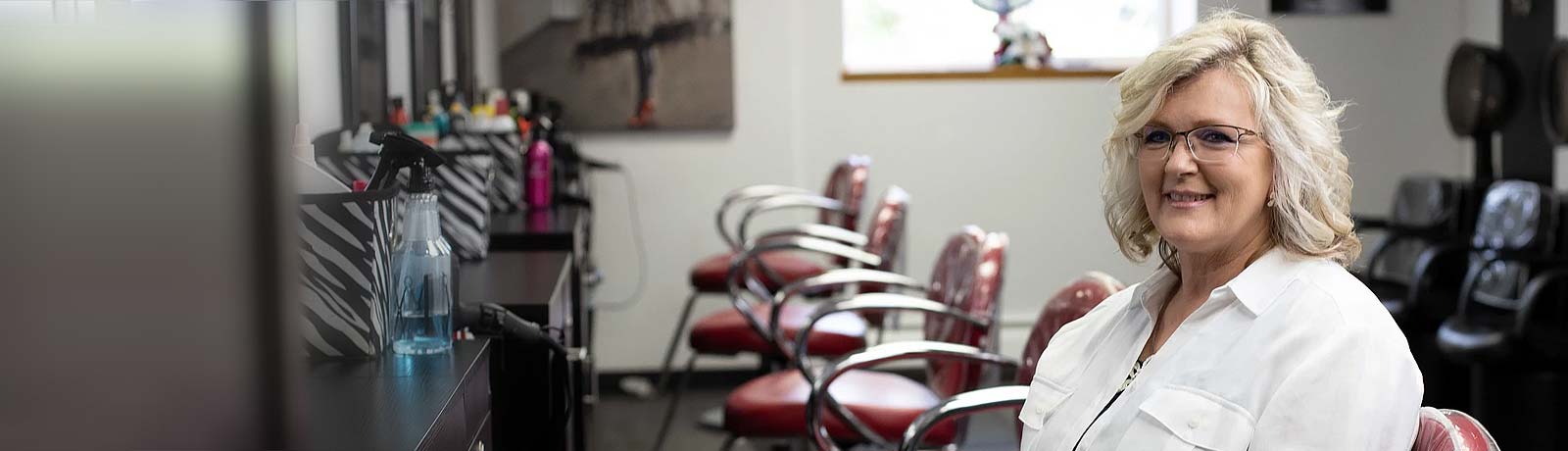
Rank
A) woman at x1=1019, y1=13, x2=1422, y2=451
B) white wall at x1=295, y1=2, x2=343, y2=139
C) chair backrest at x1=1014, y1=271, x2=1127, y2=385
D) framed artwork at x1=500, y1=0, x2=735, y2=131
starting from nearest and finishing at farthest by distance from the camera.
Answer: woman at x1=1019, y1=13, x2=1422, y2=451 < chair backrest at x1=1014, y1=271, x2=1127, y2=385 < white wall at x1=295, y1=2, x2=343, y2=139 < framed artwork at x1=500, y1=0, x2=735, y2=131

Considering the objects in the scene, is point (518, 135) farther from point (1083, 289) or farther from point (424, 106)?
point (1083, 289)

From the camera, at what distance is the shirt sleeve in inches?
52.0

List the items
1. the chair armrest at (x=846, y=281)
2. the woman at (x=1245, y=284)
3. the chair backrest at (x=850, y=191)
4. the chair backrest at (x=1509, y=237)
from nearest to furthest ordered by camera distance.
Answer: the woman at (x=1245, y=284), the chair armrest at (x=846, y=281), the chair backrest at (x=1509, y=237), the chair backrest at (x=850, y=191)

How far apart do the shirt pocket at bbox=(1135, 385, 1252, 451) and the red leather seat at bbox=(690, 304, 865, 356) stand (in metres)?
2.01

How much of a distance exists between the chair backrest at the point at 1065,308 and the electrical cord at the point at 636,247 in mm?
3022

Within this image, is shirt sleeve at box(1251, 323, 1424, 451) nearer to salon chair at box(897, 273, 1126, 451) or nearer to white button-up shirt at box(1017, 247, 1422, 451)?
white button-up shirt at box(1017, 247, 1422, 451)

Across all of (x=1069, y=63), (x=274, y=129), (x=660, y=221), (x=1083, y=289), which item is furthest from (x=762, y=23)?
(x=274, y=129)

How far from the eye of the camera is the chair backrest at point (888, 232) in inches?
140

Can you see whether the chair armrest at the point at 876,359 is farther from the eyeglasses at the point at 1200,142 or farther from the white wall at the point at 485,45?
the white wall at the point at 485,45

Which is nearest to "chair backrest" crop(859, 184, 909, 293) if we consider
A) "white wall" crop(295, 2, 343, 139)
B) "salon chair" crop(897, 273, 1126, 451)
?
"salon chair" crop(897, 273, 1126, 451)

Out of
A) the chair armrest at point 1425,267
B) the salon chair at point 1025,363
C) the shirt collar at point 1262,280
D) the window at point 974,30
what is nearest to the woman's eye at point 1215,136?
the shirt collar at point 1262,280

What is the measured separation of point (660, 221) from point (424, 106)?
1.77 metres

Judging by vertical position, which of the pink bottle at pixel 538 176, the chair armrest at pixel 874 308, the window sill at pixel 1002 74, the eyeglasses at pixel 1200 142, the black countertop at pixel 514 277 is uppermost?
the window sill at pixel 1002 74

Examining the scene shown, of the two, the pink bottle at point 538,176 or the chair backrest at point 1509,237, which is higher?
the pink bottle at point 538,176
